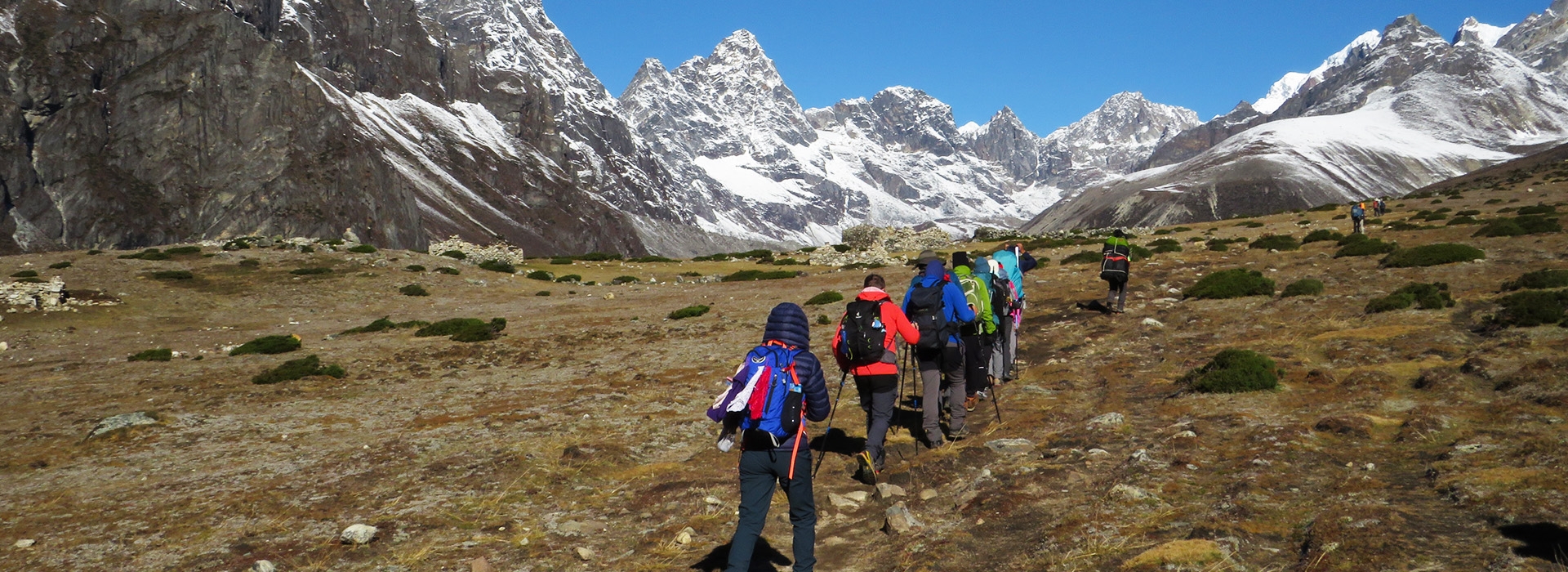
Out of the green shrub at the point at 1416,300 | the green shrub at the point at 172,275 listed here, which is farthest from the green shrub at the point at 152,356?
the green shrub at the point at 1416,300

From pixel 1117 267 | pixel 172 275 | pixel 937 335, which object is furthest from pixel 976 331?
pixel 172 275

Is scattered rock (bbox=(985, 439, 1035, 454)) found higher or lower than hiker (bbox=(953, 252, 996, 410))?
lower

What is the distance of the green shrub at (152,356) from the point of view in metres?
22.2

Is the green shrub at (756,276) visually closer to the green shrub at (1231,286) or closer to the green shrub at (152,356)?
the green shrub at (1231,286)

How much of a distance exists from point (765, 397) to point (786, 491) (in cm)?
94

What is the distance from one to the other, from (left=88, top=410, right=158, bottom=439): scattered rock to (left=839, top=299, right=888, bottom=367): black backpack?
41.5 ft

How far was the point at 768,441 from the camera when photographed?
25.4 feet

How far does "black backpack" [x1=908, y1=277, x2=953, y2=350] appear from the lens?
11453 mm

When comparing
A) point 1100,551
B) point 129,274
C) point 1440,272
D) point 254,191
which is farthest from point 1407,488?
point 254,191

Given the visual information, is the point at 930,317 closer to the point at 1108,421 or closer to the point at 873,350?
the point at 873,350

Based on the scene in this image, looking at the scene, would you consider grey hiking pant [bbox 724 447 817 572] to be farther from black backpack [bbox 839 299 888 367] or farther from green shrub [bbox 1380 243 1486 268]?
green shrub [bbox 1380 243 1486 268]

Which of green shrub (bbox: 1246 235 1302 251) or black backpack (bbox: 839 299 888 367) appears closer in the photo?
black backpack (bbox: 839 299 888 367)

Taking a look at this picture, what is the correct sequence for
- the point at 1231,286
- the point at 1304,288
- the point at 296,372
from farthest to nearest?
the point at 1231,286 → the point at 1304,288 → the point at 296,372

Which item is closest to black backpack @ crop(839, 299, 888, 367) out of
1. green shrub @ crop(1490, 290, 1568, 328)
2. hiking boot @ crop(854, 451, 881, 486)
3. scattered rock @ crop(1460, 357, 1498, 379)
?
hiking boot @ crop(854, 451, 881, 486)
